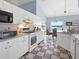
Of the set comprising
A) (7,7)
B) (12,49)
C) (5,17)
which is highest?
(7,7)

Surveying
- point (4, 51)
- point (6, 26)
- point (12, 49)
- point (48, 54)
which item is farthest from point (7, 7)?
point (48, 54)

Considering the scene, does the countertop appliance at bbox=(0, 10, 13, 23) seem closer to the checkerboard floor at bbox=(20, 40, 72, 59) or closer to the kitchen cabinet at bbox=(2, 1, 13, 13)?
the kitchen cabinet at bbox=(2, 1, 13, 13)

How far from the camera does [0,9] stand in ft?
9.54

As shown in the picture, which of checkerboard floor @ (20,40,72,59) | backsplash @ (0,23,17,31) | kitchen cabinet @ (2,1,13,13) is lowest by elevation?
checkerboard floor @ (20,40,72,59)

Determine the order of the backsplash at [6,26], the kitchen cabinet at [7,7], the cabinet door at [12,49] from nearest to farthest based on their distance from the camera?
the cabinet door at [12,49]
the kitchen cabinet at [7,7]
the backsplash at [6,26]

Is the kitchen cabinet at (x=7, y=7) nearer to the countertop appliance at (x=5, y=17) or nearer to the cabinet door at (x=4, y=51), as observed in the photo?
the countertop appliance at (x=5, y=17)

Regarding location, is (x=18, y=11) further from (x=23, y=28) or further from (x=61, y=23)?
(x=61, y=23)

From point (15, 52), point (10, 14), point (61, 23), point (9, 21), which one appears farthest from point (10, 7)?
point (61, 23)

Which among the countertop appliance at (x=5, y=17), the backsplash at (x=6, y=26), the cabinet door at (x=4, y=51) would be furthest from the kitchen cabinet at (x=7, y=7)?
the cabinet door at (x=4, y=51)

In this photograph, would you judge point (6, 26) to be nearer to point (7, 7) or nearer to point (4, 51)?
point (7, 7)

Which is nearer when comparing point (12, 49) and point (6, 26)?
point (12, 49)

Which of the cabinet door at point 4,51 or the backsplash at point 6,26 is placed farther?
the backsplash at point 6,26

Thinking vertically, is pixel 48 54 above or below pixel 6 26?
below

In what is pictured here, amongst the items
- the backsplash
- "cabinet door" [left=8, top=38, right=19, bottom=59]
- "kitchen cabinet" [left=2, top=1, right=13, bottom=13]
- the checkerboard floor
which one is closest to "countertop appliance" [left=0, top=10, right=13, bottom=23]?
"kitchen cabinet" [left=2, top=1, right=13, bottom=13]
